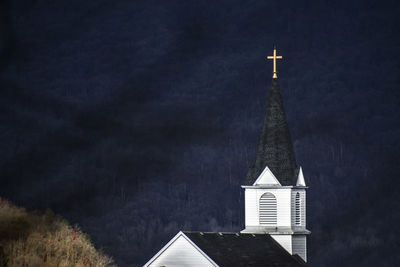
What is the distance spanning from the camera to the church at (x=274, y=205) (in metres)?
54.6

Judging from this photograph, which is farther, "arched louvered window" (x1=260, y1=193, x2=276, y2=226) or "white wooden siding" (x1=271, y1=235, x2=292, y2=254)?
"arched louvered window" (x1=260, y1=193, x2=276, y2=226)

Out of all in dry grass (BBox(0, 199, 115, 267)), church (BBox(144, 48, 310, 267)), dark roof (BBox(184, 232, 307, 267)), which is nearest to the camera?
dark roof (BBox(184, 232, 307, 267))

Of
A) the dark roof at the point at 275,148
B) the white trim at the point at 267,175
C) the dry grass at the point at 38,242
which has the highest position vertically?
the dark roof at the point at 275,148

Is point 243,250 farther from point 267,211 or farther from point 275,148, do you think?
point 275,148

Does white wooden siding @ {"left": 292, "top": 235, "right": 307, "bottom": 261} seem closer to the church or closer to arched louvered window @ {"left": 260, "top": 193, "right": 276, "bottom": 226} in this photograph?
the church

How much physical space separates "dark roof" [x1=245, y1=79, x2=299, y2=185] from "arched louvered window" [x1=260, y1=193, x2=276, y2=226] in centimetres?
158

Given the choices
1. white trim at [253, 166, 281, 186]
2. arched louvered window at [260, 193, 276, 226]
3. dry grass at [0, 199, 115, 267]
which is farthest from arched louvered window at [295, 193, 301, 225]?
dry grass at [0, 199, 115, 267]

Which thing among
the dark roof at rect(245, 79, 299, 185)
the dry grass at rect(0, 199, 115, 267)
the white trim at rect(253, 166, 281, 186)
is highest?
the dark roof at rect(245, 79, 299, 185)

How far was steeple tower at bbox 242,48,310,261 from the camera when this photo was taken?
59.2m

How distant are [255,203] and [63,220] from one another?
67.4 feet

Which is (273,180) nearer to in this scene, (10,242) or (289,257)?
(289,257)

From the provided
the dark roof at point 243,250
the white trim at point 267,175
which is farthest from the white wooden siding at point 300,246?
the white trim at point 267,175

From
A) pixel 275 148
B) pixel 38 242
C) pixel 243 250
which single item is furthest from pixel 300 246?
pixel 38 242

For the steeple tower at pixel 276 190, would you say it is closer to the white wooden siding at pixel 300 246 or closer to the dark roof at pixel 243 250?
the white wooden siding at pixel 300 246
